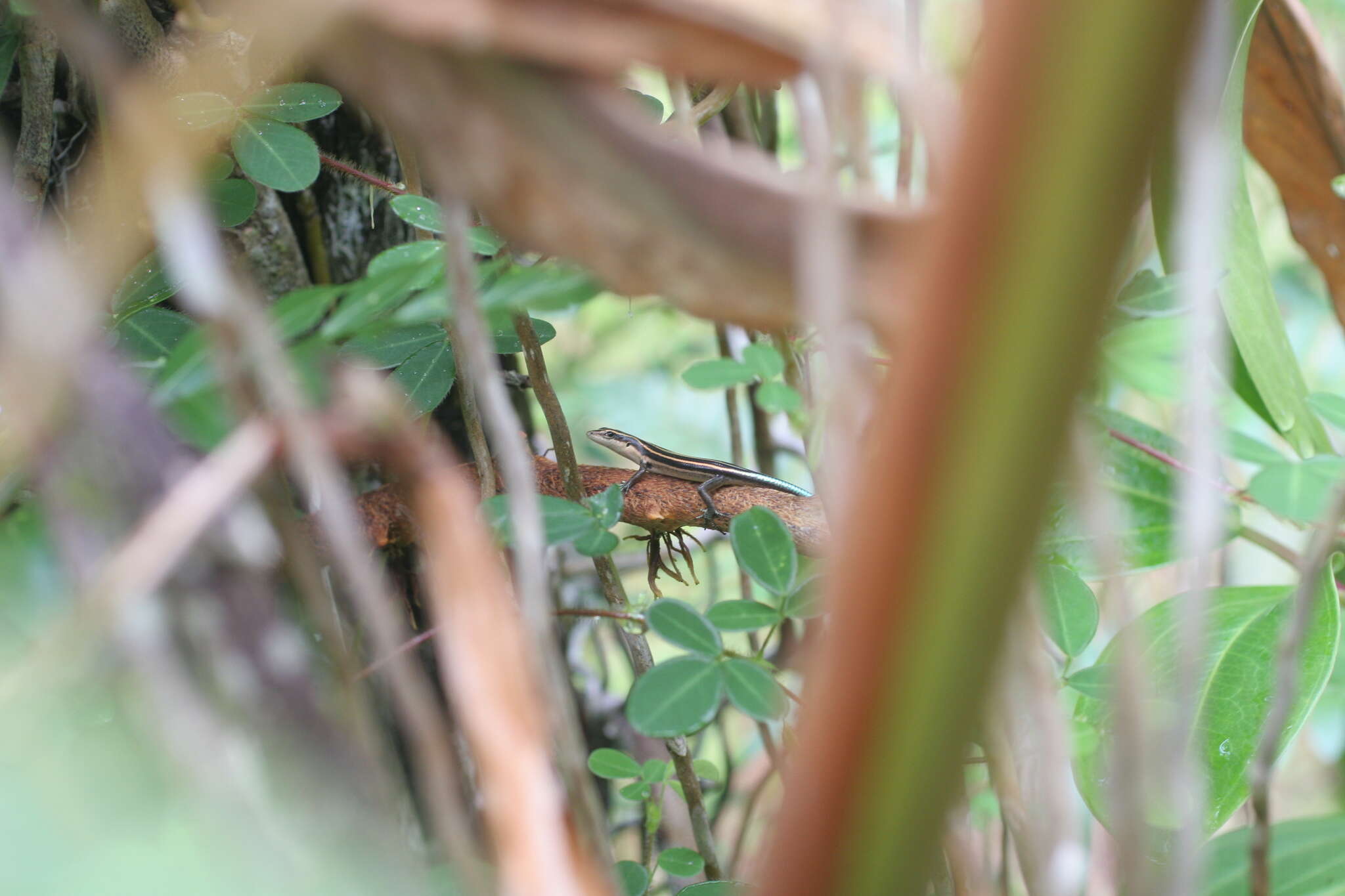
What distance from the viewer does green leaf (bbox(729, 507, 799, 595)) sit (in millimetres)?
658

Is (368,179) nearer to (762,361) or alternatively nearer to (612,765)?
(762,361)

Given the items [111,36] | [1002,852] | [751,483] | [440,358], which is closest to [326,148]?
[111,36]

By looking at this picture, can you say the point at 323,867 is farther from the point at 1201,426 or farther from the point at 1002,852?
the point at 1002,852

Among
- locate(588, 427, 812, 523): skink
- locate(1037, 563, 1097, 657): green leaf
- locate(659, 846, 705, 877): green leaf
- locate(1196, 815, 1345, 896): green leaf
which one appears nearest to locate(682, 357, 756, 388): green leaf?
locate(588, 427, 812, 523): skink

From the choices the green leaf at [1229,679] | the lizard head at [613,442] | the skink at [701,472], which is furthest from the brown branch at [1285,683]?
the lizard head at [613,442]

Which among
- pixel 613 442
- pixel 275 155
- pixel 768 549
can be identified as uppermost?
pixel 275 155

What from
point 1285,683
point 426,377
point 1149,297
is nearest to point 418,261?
point 426,377

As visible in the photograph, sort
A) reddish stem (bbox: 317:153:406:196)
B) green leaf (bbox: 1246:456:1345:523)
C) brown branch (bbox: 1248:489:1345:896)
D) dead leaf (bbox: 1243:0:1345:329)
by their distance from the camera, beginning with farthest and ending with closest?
1. dead leaf (bbox: 1243:0:1345:329)
2. reddish stem (bbox: 317:153:406:196)
3. green leaf (bbox: 1246:456:1345:523)
4. brown branch (bbox: 1248:489:1345:896)

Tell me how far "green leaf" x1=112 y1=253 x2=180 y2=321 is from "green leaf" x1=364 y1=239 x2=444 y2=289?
0.67 feet

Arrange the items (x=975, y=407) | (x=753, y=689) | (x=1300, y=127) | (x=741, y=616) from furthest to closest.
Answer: (x=1300, y=127) < (x=741, y=616) < (x=753, y=689) < (x=975, y=407)

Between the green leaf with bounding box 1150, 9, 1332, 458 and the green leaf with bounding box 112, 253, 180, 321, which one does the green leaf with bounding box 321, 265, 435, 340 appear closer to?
the green leaf with bounding box 112, 253, 180, 321

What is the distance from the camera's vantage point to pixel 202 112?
0.75 metres

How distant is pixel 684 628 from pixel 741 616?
0.08 metres

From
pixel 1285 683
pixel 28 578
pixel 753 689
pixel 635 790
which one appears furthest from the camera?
pixel 635 790
